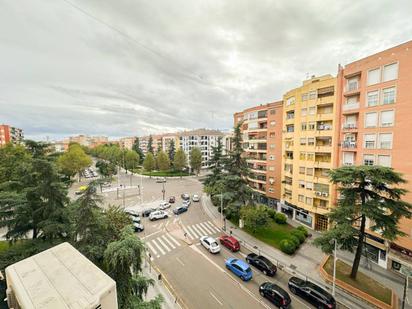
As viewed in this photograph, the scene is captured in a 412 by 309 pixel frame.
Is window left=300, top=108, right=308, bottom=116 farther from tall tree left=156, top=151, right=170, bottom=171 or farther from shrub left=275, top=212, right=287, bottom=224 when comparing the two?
tall tree left=156, top=151, right=170, bottom=171

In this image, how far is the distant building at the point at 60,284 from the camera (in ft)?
15.5

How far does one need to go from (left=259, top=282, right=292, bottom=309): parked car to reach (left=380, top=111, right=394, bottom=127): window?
1770 cm

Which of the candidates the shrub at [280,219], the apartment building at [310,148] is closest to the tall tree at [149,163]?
the apartment building at [310,148]

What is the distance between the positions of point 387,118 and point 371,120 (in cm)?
124

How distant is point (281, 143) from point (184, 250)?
70.0 ft

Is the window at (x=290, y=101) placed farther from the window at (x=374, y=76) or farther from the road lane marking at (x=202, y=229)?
the road lane marking at (x=202, y=229)

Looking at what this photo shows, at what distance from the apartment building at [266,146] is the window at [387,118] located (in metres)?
13.1

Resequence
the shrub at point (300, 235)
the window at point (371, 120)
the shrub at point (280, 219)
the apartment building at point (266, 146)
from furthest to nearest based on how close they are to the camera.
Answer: the apartment building at point (266, 146)
the shrub at point (280, 219)
the shrub at point (300, 235)
the window at point (371, 120)

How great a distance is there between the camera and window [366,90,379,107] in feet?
59.6

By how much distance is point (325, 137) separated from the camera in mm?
23250

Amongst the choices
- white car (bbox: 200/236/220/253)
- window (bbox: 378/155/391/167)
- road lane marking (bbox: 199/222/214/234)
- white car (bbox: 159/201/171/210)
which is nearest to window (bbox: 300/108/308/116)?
window (bbox: 378/155/391/167)

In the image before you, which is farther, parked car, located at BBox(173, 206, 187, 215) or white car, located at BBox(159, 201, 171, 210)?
white car, located at BBox(159, 201, 171, 210)

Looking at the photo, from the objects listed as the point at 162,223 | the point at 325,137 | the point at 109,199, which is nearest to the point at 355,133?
the point at 325,137

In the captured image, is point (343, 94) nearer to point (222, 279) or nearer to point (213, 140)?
point (222, 279)
